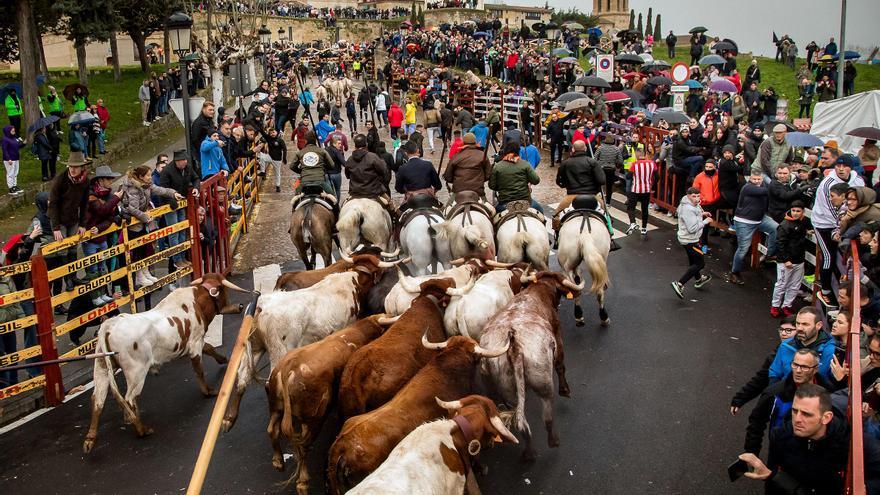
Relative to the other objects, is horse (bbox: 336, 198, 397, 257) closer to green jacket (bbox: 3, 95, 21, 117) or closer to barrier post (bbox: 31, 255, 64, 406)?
barrier post (bbox: 31, 255, 64, 406)

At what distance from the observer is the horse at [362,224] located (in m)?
12.4

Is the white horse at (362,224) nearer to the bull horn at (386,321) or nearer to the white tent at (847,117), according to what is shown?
the bull horn at (386,321)

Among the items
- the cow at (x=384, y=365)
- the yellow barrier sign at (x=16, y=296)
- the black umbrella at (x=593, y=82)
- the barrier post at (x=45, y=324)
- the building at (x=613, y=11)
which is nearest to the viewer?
the cow at (x=384, y=365)

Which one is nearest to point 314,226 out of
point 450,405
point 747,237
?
point 450,405

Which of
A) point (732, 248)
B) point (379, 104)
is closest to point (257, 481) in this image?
point (732, 248)

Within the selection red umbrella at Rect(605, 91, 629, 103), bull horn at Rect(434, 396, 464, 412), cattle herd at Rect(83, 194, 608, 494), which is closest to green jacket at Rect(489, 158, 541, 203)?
cattle herd at Rect(83, 194, 608, 494)

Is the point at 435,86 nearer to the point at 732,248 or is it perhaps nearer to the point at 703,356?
the point at 732,248

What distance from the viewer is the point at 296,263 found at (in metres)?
14.5

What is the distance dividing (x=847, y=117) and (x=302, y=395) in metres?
17.7

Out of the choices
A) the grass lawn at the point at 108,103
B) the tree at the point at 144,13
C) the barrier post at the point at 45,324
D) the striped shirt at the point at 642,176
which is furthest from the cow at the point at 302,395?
the tree at the point at 144,13

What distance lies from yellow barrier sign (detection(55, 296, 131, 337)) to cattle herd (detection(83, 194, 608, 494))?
1.30m

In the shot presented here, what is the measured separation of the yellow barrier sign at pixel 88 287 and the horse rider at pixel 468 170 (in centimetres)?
530

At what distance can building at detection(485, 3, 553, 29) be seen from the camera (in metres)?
95.1

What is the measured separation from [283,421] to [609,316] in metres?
5.91
